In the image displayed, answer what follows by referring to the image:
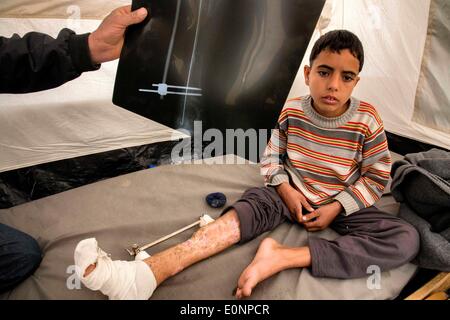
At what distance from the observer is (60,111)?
1.07 meters

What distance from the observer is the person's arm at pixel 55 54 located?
0.86m

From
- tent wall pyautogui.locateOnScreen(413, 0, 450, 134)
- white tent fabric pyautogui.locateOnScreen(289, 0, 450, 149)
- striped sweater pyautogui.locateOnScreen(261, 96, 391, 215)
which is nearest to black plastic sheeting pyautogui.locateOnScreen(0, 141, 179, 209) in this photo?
striped sweater pyautogui.locateOnScreen(261, 96, 391, 215)

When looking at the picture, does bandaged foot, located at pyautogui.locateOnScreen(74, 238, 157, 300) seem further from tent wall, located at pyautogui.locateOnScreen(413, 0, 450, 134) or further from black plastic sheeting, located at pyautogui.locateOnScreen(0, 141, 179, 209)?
tent wall, located at pyautogui.locateOnScreen(413, 0, 450, 134)

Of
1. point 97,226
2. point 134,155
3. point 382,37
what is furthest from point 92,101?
point 382,37

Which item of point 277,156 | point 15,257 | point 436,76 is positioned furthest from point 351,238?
point 15,257

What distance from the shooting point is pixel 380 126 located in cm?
94

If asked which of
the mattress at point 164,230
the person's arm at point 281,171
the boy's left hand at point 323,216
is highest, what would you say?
the person's arm at point 281,171

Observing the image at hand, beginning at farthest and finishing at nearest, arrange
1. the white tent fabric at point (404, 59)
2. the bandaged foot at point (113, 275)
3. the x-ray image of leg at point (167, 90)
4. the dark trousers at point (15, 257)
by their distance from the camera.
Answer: the white tent fabric at point (404, 59) < the x-ray image of leg at point (167, 90) < the dark trousers at point (15, 257) < the bandaged foot at point (113, 275)

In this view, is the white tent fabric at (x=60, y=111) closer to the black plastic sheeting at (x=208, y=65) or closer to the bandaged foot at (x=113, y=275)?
the black plastic sheeting at (x=208, y=65)

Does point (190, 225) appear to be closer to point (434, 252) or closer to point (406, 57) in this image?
point (434, 252)

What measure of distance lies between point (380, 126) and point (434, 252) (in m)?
0.37

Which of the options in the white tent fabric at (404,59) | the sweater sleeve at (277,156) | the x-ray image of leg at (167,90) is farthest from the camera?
the white tent fabric at (404,59)

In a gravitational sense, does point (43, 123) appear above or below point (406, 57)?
below

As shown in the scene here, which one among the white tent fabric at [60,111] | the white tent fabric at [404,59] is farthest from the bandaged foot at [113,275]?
the white tent fabric at [404,59]
